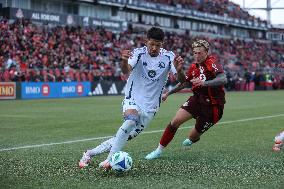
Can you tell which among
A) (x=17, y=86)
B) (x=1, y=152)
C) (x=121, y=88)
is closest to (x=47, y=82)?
(x=17, y=86)

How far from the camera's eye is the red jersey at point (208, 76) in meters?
9.05

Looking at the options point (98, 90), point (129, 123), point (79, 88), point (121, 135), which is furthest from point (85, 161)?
point (98, 90)

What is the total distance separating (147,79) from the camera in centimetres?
785

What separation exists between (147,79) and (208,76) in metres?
1.61

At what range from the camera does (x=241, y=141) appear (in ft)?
37.3

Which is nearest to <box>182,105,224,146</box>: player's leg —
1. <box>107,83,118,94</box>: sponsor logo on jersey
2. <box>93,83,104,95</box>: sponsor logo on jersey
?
<box>93,83,104,95</box>: sponsor logo on jersey

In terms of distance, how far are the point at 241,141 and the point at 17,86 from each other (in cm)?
2133

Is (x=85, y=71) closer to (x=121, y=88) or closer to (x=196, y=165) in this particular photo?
(x=121, y=88)

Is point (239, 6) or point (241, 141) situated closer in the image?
point (241, 141)

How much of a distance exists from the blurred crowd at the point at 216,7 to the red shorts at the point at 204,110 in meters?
52.6

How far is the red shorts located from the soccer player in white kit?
129cm

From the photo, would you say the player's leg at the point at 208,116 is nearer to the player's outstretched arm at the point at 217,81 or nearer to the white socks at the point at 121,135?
the player's outstretched arm at the point at 217,81

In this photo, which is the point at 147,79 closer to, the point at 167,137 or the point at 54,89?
the point at 167,137

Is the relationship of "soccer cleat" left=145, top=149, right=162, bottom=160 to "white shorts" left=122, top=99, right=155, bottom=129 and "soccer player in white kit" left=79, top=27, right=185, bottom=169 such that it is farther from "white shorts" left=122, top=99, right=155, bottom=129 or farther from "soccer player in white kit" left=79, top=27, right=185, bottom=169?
"white shorts" left=122, top=99, right=155, bottom=129
